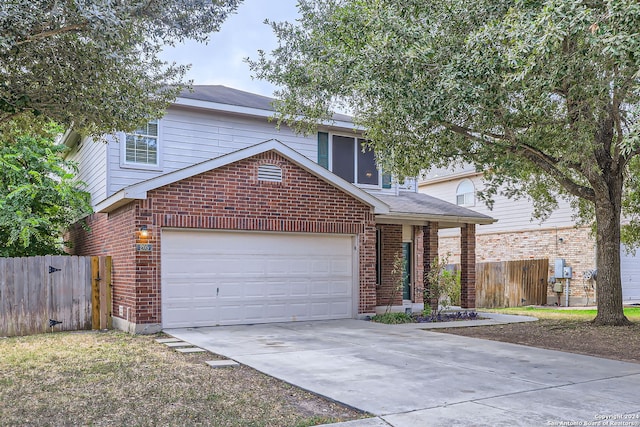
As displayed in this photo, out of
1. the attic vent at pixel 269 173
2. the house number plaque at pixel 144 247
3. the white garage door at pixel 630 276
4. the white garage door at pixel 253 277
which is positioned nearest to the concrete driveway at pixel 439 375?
the white garage door at pixel 253 277

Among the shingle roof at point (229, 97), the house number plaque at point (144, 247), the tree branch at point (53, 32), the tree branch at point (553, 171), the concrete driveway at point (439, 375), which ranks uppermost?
the shingle roof at point (229, 97)

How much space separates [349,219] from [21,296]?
291 inches

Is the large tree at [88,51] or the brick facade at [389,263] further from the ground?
the large tree at [88,51]

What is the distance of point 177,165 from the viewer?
1432 centimetres

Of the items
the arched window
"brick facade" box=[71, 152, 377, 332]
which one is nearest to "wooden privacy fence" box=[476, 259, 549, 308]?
the arched window

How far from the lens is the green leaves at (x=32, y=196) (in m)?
13.5

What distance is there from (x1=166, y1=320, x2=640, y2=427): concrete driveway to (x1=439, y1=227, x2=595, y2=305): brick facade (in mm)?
11339

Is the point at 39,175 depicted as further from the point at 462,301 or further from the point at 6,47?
the point at 462,301

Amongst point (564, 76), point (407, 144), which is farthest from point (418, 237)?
point (564, 76)

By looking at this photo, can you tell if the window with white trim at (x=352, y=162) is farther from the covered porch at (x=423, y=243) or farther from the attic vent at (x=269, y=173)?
the attic vent at (x=269, y=173)

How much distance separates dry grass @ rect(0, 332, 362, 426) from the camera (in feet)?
17.6

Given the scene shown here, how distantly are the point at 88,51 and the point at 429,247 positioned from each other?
1076cm

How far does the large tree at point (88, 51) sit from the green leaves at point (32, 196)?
219 inches

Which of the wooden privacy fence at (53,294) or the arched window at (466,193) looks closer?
the wooden privacy fence at (53,294)
